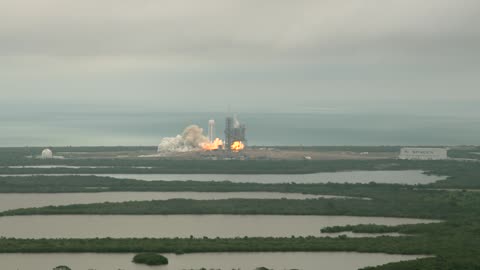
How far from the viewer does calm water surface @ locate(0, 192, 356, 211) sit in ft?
202

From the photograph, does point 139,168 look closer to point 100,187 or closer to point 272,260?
point 100,187

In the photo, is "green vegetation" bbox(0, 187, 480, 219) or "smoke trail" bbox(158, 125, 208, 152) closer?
"green vegetation" bbox(0, 187, 480, 219)

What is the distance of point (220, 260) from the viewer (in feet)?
130

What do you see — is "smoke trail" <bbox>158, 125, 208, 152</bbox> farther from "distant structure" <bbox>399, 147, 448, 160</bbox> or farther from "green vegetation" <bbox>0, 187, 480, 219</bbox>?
"green vegetation" <bbox>0, 187, 480, 219</bbox>

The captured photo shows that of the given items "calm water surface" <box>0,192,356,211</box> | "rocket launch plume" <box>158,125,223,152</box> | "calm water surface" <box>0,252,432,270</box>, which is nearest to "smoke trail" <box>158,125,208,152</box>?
"rocket launch plume" <box>158,125,223,152</box>

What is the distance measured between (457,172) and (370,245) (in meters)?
49.2

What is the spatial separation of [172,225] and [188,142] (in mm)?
69327

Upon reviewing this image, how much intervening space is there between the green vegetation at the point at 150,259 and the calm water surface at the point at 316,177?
129ft

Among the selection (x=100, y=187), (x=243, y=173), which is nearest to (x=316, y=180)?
(x=243, y=173)

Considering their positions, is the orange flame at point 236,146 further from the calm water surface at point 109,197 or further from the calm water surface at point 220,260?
the calm water surface at point 220,260

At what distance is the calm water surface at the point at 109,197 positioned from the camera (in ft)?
202

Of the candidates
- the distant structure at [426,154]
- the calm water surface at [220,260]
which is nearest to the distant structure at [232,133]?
the distant structure at [426,154]

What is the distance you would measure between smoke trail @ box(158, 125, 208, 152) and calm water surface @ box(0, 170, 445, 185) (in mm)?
29632

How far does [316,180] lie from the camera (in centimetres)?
8112
